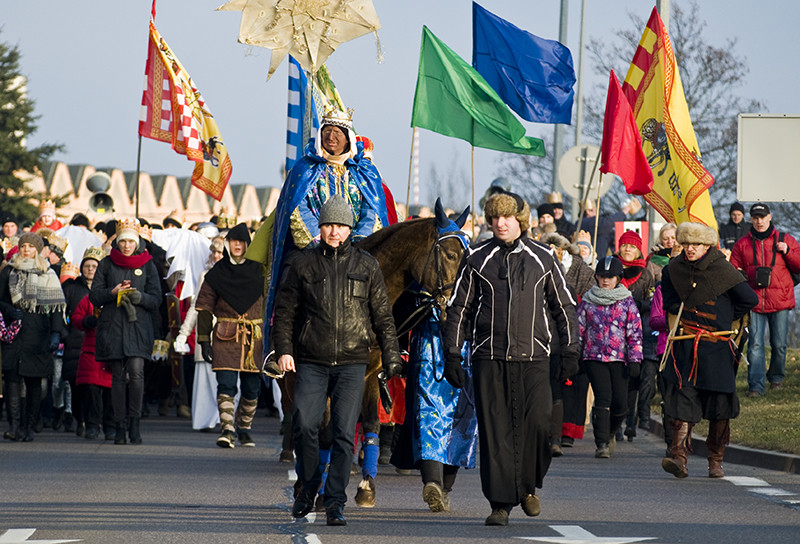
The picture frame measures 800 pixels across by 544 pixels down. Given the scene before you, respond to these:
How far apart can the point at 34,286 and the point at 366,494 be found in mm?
7946

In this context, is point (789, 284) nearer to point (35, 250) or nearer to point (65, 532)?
point (35, 250)

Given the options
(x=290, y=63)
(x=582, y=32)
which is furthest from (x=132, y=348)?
(x=582, y=32)

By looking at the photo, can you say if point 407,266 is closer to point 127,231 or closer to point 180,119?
point 127,231

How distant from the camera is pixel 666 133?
64.8 ft

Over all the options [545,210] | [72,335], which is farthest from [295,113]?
[545,210]

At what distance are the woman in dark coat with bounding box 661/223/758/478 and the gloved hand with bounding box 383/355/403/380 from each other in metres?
4.20

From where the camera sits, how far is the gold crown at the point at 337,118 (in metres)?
11.8

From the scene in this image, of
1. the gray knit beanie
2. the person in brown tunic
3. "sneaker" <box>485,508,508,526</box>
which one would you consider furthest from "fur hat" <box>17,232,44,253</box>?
"sneaker" <box>485,508,508,526</box>

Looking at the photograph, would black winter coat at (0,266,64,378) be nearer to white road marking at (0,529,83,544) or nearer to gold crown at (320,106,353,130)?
gold crown at (320,106,353,130)

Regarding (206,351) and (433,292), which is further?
(206,351)

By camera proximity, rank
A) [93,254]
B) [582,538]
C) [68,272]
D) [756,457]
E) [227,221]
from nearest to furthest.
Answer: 1. [582,538]
2. [756,457]
3. [93,254]
4. [68,272]
5. [227,221]

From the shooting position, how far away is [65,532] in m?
10.0

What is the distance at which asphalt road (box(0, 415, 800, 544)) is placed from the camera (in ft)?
32.2

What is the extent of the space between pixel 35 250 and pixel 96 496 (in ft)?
21.6
